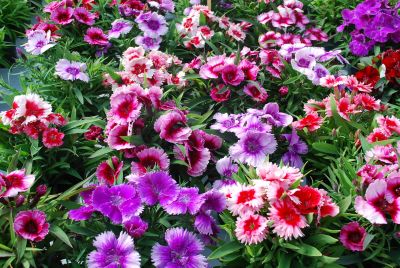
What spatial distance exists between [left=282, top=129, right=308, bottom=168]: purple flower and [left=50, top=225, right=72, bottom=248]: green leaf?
1048 mm

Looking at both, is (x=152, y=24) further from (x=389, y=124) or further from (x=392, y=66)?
(x=389, y=124)

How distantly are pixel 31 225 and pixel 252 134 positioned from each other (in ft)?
3.07

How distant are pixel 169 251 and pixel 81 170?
2.61 feet

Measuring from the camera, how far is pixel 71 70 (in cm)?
269

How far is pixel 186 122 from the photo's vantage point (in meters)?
2.27

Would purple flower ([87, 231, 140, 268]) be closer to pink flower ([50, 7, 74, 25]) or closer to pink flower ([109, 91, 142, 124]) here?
pink flower ([109, 91, 142, 124])

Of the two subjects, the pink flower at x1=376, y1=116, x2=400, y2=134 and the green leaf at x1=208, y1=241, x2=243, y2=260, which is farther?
the pink flower at x1=376, y1=116, x2=400, y2=134

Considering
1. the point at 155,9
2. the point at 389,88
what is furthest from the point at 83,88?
the point at 389,88

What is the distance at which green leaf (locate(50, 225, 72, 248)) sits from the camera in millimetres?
1699

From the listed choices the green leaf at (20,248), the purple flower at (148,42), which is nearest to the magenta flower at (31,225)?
the green leaf at (20,248)

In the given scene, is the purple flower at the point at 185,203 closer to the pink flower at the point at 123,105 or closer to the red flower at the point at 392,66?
the pink flower at the point at 123,105

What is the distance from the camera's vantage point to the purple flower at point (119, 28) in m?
3.30

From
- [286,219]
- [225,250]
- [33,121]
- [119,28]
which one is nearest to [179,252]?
[225,250]

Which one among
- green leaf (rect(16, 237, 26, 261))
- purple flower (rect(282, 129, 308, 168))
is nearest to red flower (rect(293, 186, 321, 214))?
purple flower (rect(282, 129, 308, 168))
